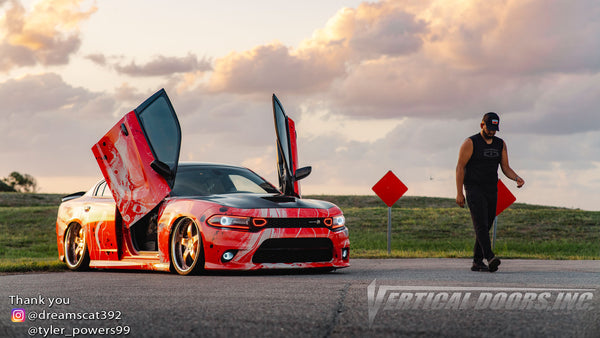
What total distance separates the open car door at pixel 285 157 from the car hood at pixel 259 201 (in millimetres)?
764

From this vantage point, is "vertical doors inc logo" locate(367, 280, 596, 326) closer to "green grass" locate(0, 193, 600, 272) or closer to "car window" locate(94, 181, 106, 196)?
"car window" locate(94, 181, 106, 196)

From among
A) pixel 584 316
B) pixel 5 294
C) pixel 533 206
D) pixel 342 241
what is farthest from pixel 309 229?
pixel 533 206

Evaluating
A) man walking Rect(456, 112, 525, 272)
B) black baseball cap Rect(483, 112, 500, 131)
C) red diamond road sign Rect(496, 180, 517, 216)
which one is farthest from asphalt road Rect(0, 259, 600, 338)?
red diamond road sign Rect(496, 180, 517, 216)

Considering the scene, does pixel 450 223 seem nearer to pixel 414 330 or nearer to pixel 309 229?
pixel 309 229

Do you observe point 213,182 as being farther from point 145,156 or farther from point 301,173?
point 301,173

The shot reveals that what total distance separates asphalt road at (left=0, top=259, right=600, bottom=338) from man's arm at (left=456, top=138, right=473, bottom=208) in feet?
8.69

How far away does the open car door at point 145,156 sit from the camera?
1005 centimetres

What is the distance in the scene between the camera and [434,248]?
22672 mm

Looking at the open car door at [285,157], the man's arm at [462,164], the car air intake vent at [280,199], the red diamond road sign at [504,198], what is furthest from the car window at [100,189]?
the red diamond road sign at [504,198]

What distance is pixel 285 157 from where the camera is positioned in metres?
10.4

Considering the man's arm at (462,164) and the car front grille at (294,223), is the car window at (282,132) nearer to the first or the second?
the car front grille at (294,223)

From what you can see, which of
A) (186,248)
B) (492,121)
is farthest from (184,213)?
(492,121)

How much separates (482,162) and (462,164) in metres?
0.26

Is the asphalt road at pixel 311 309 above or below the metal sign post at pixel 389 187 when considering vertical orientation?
below
